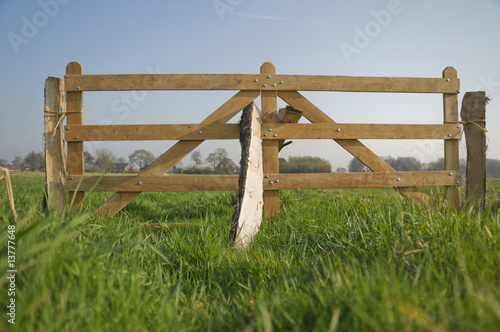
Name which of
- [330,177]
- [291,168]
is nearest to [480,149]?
[330,177]

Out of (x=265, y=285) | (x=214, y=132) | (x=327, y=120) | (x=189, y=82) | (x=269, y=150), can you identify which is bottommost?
(x=265, y=285)

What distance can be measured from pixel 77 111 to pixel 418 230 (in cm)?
448

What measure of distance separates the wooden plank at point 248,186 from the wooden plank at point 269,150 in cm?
39

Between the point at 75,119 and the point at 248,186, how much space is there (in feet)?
9.27

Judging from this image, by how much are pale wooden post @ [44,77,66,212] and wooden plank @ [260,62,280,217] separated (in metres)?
2.84

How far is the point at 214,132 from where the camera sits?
4352 mm

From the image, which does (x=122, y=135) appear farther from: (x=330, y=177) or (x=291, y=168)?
(x=330, y=177)

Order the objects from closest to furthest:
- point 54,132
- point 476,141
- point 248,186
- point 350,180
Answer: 1. point 248,186
2. point 476,141
3. point 54,132
4. point 350,180

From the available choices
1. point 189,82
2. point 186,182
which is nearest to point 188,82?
point 189,82

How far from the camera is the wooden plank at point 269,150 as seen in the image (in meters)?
4.42

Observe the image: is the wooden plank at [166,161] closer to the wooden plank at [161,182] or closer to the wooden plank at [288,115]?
the wooden plank at [161,182]

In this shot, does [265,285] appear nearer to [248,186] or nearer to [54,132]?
[248,186]

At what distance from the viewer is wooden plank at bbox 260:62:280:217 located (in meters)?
4.42

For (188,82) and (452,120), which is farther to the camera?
(452,120)
